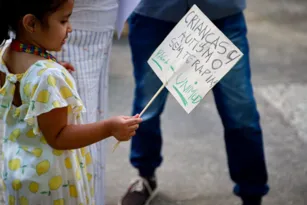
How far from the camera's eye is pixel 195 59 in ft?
5.23

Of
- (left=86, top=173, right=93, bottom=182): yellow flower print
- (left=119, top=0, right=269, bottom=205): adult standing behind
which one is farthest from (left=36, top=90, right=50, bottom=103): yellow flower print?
(left=119, top=0, right=269, bottom=205): adult standing behind

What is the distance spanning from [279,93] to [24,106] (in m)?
2.60

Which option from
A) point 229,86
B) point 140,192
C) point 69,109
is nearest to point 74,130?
point 69,109

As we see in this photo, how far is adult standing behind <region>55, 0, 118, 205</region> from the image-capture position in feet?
5.94

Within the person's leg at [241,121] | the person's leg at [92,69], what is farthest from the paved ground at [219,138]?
the person's leg at [92,69]

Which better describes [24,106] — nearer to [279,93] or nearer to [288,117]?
[288,117]

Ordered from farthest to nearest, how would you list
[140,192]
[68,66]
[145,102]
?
[140,192], [145,102], [68,66]

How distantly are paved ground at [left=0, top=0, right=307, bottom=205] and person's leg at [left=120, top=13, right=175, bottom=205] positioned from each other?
11 centimetres

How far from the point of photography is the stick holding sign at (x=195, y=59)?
1.56 m

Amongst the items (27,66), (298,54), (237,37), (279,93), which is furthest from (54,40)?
(298,54)

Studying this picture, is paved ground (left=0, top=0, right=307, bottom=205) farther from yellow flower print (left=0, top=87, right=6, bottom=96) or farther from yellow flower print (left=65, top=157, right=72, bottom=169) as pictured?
yellow flower print (left=0, top=87, right=6, bottom=96)

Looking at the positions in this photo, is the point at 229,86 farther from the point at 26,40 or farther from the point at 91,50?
the point at 26,40

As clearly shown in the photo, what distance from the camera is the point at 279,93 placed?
376 centimetres

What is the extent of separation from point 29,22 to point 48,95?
0.20 m
